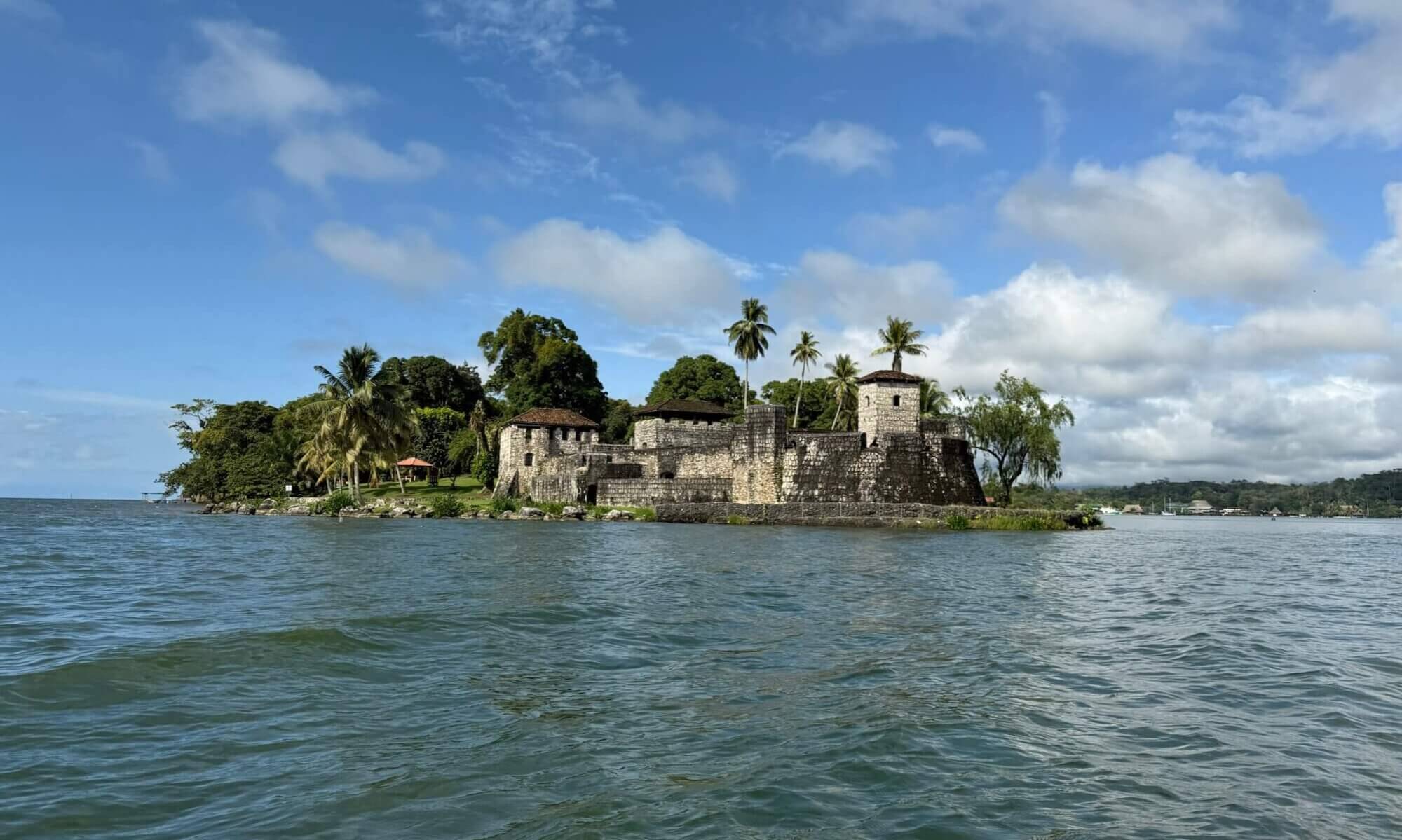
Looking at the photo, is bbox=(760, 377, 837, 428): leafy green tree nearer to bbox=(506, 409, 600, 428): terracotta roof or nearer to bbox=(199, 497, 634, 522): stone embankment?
bbox=(506, 409, 600, 428): terracotta roof

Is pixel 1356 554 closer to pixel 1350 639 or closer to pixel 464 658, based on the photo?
pixel 1350 639

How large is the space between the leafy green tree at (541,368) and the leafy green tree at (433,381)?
5530 millimetres

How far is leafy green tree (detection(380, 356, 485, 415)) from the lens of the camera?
79250 mm

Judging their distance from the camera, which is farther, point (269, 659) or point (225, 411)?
point (225, 411)

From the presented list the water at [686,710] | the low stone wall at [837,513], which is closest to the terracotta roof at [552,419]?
the low stone wall at [837,513]

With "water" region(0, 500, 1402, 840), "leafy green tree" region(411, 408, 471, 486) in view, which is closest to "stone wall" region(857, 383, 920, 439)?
"water" region(0, 500, 1402, 840)

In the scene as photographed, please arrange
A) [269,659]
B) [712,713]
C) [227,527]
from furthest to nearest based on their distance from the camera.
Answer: [227,527]
[269,659]
[712,713]

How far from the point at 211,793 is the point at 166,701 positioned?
2618mm

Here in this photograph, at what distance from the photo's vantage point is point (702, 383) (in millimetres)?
73938

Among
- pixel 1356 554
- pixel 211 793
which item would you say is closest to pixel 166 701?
pixel 211 793

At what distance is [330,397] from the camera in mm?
50625

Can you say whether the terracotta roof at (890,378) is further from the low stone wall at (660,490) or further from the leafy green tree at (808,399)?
the leafy green tree at (808,399)

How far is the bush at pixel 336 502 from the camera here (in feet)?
171

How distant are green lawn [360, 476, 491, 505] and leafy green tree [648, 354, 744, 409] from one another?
686 inches
